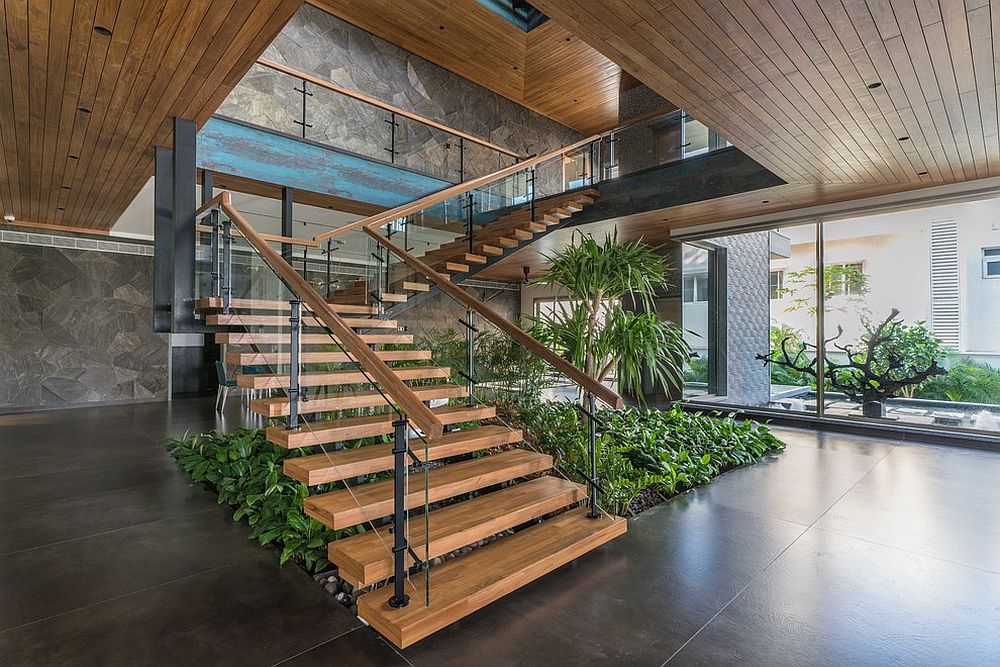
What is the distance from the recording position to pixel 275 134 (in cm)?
612

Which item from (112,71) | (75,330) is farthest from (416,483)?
(75,330)

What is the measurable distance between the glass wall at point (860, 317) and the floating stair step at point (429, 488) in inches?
197

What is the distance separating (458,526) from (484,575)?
0.30m

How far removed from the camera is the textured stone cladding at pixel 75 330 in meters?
7.74

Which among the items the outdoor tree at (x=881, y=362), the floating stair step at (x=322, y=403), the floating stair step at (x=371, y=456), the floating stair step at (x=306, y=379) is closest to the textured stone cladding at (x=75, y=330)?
the floating stair step at (x=306, y=379)

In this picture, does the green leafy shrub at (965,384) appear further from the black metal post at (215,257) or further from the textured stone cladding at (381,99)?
the black metal post at (215,257)

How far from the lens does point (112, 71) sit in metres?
3.31

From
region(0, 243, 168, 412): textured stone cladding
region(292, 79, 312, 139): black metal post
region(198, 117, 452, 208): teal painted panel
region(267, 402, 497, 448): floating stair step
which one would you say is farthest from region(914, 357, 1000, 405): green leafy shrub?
region(0, 243, 168, 412): textured stone cladding

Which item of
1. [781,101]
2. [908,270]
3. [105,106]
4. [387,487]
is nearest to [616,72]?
[908,270]

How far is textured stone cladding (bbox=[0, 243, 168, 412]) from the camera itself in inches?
305

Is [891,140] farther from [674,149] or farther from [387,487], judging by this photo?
[387,487]

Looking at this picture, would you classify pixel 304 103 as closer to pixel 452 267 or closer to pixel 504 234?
pixel 452 267

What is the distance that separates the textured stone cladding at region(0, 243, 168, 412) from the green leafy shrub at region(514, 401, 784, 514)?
813 cm

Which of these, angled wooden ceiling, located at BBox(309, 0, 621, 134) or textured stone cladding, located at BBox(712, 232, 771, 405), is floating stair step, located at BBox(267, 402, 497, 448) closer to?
textured stone cladding, located at BBox(712, 232, 771, 405)
